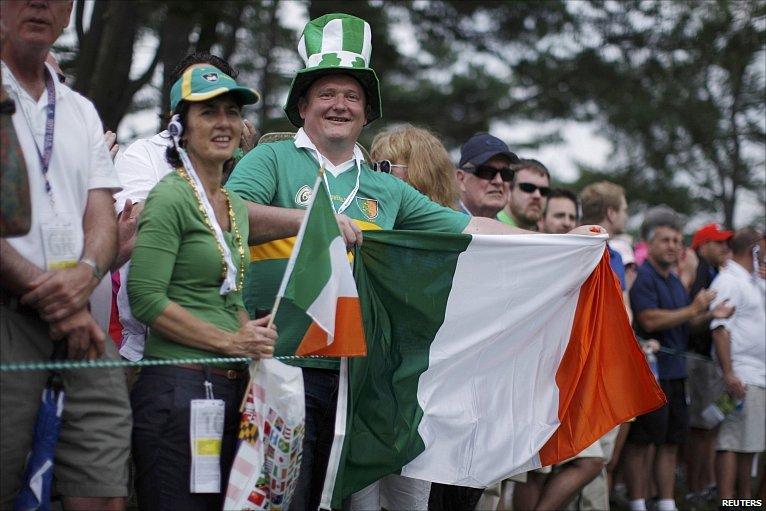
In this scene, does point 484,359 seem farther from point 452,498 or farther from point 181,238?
point 181,238

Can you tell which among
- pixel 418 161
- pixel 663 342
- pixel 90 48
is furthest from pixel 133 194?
pixel 663 342

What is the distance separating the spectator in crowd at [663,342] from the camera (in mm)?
8742

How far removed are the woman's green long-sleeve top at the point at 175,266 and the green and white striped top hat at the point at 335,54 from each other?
1160mm

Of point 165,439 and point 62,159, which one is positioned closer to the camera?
point 62,159

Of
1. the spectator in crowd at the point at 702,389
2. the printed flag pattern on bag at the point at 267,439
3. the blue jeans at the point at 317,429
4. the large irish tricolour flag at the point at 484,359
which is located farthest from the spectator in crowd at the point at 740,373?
the printed flag pattern on bag at the point at 267,439

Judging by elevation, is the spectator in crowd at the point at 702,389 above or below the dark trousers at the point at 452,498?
above

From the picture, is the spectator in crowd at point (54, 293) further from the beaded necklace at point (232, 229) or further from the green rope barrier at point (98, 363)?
the beaded necklace at point (232, 229)

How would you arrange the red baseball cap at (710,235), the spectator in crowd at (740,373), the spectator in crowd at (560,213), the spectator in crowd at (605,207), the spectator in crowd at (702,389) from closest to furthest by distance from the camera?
1. the spectator in crowd at (560,213)
2. the spectator in crowd at (605,207)
3. the spectator in crowd at (740,373)
4. the spectator in crowd at (702,389)
5. the red baseball cap at (710,235)

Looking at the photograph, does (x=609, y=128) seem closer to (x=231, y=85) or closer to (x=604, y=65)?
(x=604, y=65)

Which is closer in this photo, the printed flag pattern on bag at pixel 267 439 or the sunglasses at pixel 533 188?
the printed flag pattern on bag at pixel 267 439

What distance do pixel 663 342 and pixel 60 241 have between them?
251 inches

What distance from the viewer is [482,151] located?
264 inches

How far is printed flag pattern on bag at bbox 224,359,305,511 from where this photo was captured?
3.99 metres

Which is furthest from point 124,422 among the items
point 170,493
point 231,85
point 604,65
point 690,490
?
point 604,65
